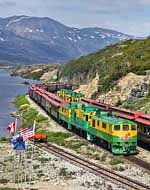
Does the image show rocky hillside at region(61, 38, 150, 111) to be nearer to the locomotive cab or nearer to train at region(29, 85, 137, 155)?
train at region(29, 85, 137, 155)

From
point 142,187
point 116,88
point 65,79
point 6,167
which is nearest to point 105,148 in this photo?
point 6,167

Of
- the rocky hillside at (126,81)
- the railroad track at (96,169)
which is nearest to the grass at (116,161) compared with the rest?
the railroad track at (96,169)

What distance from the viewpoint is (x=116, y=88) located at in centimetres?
9056

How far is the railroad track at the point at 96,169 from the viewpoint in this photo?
31609 millimetres

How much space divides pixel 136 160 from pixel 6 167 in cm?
1055

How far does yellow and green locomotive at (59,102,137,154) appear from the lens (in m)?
42.3

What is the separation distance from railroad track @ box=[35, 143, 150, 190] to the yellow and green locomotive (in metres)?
3.50

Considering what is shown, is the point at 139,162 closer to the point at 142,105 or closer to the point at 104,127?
the point at 104,127

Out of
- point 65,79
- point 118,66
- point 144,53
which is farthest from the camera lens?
point 65,79

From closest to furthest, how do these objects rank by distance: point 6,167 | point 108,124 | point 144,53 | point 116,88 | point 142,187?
1. point 142,187
2. point 6,167
3. point 108,124
4. point 116,88
5. point 144,53

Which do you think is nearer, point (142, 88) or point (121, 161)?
point (121, 161)

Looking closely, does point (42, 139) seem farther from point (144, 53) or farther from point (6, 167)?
point (144, 53)

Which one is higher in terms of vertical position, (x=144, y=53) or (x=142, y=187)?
(x=144, y=53)

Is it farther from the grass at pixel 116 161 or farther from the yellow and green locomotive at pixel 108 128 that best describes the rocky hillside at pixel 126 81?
the grass at pixel 116 161
